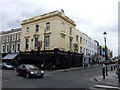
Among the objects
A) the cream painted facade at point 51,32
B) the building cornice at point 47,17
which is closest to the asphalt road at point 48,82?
the cream painted facade at point 51,32

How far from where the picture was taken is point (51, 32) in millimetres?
28266

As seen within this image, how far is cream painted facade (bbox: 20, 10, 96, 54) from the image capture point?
2793 cm

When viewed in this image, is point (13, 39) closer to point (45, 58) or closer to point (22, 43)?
point (22, 43)

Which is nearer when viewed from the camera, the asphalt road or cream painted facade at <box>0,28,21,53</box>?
the asphalt road

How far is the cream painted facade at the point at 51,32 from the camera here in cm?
2793

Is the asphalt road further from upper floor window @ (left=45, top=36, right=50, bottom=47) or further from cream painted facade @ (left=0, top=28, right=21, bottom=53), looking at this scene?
cream painted facade @ (left=0, top=28, right=21, bottom=53)

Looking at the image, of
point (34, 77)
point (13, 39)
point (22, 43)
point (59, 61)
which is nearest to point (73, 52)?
point (59, 61)

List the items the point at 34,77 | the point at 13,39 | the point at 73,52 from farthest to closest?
the point at 13,39, the point at 73,52, the point at 34,77

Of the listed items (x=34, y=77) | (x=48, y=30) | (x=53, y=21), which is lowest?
(x=34, y=77)

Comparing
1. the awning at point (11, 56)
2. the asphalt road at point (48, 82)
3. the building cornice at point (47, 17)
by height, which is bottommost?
the asphalt road at point (48, 82)

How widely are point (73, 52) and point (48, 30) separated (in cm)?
830

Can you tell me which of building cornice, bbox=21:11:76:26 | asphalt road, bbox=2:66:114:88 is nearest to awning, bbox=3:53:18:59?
building cornice, bbox=21:11:76:26

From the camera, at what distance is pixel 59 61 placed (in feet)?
91.0

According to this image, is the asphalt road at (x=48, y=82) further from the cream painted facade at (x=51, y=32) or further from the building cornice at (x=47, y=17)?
the building cornice at (x=47, y=17)
